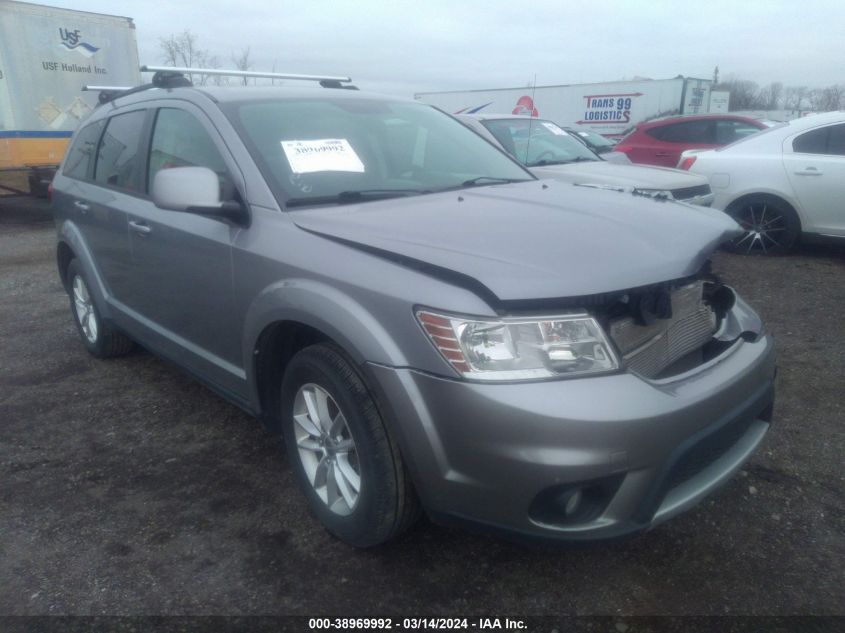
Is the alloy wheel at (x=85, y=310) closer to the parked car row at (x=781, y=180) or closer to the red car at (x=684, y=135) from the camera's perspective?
the parked car row at (x=781, y=180)

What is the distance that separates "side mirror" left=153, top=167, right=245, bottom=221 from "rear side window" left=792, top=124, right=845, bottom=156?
21.2ft

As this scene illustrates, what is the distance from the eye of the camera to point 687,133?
10.7 meters

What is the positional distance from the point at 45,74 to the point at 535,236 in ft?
37.5

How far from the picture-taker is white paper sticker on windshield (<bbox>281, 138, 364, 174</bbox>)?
2.95m

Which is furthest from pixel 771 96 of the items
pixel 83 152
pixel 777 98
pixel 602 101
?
pixel 83 152

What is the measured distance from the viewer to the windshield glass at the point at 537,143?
7.36m

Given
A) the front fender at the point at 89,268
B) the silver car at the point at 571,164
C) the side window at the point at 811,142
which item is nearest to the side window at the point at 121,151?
the front fender at the point at 89,268

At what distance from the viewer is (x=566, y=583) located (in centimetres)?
249

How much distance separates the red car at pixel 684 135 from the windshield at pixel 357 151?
775 cm

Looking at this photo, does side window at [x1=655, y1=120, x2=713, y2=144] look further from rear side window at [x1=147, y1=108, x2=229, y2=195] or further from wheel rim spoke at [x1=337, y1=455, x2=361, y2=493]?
wheel rim spoke at [x1=337, y1=455, x2=361, y2=493]

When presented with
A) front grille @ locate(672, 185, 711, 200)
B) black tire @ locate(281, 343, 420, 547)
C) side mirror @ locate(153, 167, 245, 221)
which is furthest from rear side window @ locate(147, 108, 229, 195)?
front grille @ locate(672, 185, 711, 200)

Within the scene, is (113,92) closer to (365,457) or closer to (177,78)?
(177,78)

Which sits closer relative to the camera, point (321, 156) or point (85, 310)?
point (321, 156)

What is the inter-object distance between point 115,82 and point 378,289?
1208 centimetres
